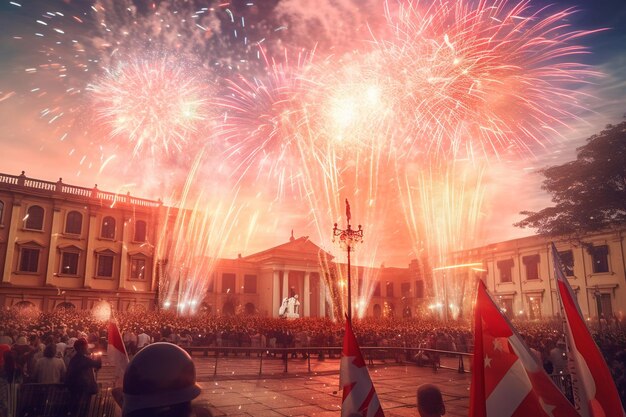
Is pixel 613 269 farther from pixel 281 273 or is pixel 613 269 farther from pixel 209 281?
pixel 209 281

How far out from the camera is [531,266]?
42875 mm

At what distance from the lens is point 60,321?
2045 cm

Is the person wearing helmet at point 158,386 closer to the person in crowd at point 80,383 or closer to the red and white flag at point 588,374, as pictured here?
the red and white flag at point 588,374

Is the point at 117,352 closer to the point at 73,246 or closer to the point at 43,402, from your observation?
the point at 43,402

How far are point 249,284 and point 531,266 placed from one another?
32595mm

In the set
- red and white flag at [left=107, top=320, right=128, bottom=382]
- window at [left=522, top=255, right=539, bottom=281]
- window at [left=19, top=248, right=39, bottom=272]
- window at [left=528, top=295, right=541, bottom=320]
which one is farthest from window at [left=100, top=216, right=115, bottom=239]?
window at [left=522, top=255, right=539, bottom=281]

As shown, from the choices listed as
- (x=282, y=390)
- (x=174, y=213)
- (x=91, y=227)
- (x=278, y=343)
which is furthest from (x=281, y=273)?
(x=282, y=390)

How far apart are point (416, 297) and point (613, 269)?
30455 millimetres

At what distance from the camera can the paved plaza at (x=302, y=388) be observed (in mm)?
8742

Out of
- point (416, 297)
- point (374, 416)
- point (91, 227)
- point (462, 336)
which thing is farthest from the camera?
point (416, 297)

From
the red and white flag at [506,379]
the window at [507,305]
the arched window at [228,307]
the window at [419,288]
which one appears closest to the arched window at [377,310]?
the window at [419,288]

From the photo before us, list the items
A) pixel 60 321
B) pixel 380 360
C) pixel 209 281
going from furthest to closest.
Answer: pixel 209 281 < pixel 60 321 < pixel 380 360

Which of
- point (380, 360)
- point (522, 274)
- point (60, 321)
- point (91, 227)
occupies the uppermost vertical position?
point (91, 227)

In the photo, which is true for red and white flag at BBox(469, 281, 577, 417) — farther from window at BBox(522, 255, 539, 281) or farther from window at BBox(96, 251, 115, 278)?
window at BBox(522, 255, 539, 281)
